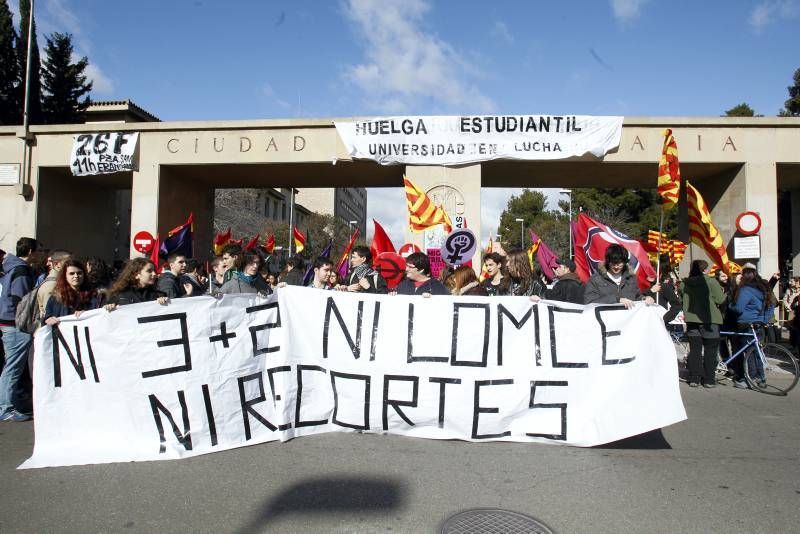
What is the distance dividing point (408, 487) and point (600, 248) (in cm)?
396

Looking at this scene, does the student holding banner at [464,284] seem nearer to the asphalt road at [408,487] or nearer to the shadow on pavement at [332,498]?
the asphalt road at [408,487]

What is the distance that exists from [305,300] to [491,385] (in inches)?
72.9

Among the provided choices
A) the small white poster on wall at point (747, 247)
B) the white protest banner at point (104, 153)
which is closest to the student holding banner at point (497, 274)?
the small white poster on wall at point (747, 247)

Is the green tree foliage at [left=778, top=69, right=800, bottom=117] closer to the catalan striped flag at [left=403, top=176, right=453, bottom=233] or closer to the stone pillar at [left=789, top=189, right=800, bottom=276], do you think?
the stone pillar at [left=789, top=189, right=800, bottom=276]

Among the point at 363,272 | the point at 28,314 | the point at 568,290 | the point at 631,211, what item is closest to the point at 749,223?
the point at 568,290

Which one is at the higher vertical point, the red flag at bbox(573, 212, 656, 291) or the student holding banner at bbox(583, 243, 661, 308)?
the red flag at bbox(573, 212, 656, 291)

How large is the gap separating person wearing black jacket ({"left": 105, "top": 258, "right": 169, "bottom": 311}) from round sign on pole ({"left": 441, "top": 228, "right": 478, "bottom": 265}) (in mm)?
4146

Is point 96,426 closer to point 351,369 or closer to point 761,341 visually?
point 351,369

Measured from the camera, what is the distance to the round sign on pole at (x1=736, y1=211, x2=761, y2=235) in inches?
486

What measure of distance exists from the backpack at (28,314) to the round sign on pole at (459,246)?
16.5 feet

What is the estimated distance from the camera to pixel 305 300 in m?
5.11

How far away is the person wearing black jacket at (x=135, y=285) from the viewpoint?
511 cm

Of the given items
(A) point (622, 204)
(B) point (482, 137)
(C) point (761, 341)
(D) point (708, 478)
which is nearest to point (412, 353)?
→ (D) point (708, 478)

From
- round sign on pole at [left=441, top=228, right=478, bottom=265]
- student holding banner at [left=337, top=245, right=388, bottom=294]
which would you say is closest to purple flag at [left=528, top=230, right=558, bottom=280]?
round sign on pole at [left=441, top=228, right=478, bottom=265]
